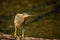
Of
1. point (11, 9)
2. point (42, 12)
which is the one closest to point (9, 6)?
point (11, 9)

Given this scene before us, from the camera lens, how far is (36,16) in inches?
467

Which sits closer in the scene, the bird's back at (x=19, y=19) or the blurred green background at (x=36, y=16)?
the bird's back at (x=19, y=19)

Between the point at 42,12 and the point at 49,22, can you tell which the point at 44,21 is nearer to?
the point at 49,22

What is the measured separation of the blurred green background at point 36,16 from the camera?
9719 millimetres

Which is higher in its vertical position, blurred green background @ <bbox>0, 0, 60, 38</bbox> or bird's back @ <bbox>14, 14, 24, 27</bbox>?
blurred green background @ <bbox>0, 0, 60, 38</bbox>

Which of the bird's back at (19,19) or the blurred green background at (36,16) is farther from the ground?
the blurred green background at (36,16)

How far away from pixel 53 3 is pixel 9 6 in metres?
2.73

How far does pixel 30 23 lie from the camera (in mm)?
10898

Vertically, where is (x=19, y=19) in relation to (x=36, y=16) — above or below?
below

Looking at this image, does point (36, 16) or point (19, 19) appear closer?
point (19, 19)

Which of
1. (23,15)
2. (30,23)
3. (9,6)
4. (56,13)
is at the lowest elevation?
(23,15)

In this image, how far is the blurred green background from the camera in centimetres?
972

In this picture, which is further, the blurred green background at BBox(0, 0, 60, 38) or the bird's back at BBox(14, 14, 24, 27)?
the blurred green background at BBox(0, 0, 60, 38)

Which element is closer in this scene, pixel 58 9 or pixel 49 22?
pixel 49 22
